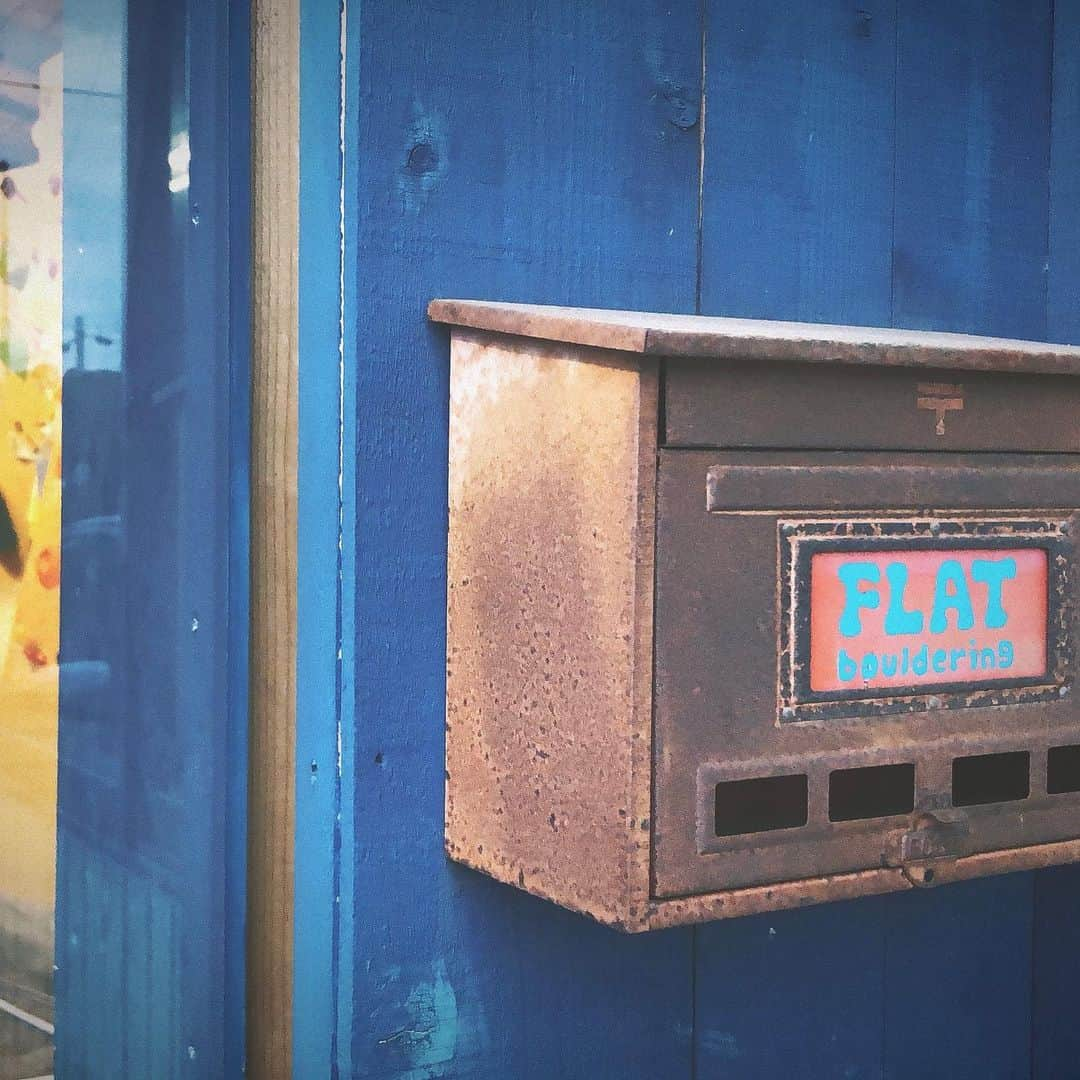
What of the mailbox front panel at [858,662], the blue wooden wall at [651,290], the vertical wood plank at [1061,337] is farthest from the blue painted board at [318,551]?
the vertical wood plank at [1061,337]

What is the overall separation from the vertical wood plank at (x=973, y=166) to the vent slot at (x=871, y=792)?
0.74 m

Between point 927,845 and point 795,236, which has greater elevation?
point 795,236

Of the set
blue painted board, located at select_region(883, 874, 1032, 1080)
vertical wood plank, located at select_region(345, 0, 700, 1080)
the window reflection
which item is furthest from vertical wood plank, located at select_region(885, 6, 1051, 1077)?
the window reflection

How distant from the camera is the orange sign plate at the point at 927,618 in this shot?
1325mm

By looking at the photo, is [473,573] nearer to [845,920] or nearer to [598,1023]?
[598,1023]

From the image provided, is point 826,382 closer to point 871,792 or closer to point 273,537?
point 871,792

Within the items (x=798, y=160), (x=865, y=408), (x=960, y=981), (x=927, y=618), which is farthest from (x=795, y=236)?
(x=960, y=981)

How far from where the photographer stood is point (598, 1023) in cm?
166

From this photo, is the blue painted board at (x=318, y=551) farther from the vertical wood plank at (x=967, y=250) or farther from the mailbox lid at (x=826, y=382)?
the vertical wood plank at (x=967, y=250)

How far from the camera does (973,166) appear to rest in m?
1.91

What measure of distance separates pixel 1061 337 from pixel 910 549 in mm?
826

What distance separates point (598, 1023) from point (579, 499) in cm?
74

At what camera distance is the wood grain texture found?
147 cm

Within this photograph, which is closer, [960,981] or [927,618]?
[927,618]
